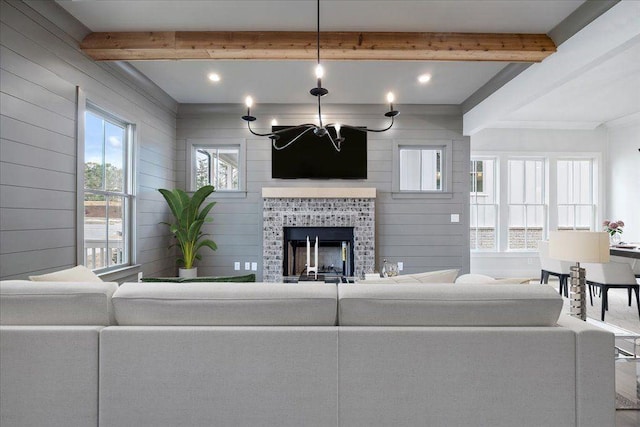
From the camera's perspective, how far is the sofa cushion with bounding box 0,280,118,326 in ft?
4.94

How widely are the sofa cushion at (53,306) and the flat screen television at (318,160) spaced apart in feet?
12.4

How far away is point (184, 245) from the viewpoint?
4574 millimetres

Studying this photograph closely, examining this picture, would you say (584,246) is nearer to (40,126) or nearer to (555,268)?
(555,268)

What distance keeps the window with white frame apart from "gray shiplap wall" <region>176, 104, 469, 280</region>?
0.76ft

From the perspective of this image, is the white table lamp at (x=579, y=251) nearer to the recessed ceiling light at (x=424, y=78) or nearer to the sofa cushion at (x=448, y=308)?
the sofa cushion at (x=448, y=308)

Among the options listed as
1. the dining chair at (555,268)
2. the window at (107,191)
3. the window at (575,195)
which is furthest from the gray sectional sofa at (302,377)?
the window at (575,195)

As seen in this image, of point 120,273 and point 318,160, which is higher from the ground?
point 318,160

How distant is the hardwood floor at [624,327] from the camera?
189 cm

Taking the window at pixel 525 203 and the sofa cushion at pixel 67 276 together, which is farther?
the window at pixel 525 203

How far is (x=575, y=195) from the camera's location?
662 cm

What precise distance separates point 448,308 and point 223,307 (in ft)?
3.23

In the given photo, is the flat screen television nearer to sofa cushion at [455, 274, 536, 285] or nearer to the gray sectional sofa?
sofa cushion at [455, 274, 536, 285]

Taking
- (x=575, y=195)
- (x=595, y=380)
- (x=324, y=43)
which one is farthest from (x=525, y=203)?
(x=595, y=380)

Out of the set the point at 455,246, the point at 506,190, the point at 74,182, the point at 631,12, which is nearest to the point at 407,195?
the point at 455,246
